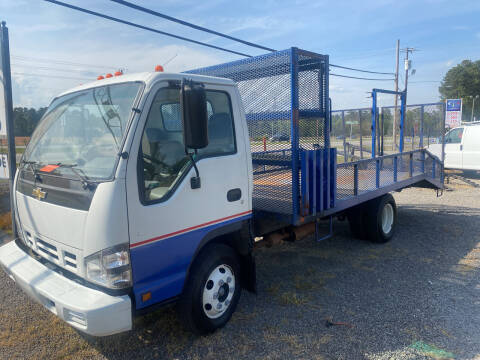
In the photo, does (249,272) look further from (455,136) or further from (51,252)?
(455,136)

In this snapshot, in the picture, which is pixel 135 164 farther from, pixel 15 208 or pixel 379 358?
pixel 379 358

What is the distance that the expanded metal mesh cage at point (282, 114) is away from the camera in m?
3.90

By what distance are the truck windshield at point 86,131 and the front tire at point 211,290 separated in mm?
1195

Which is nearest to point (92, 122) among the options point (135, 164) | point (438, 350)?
point (135, 164)

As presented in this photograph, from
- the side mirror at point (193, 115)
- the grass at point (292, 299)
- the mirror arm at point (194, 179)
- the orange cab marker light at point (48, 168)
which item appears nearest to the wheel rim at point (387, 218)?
the grass at point (292, 299)

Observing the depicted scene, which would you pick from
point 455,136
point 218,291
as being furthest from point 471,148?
point 218,291

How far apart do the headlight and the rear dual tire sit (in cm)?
439

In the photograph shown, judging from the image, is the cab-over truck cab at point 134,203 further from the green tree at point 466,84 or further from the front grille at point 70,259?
the green tree at point 466,84

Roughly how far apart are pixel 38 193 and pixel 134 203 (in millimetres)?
957

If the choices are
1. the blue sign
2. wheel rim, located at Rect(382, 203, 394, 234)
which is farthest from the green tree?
wheel rim, located at Rect(382, 203, 394, 234)

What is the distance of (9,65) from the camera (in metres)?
4.92

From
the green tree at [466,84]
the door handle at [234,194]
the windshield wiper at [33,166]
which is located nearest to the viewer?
the windshield wiper at [33,166]

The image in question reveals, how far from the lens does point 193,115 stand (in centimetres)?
258

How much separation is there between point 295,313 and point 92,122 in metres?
→ 2.74
